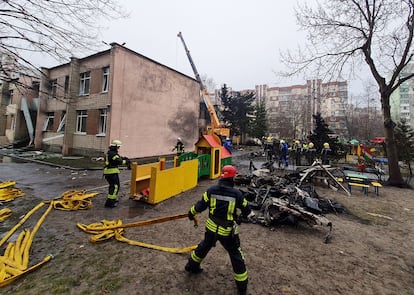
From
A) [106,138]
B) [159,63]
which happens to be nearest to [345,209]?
[106,138]

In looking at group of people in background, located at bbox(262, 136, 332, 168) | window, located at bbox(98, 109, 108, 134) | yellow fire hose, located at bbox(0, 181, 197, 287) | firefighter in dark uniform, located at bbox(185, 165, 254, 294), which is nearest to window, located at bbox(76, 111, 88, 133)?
window, located at bbox(98, 109, 108, 134)

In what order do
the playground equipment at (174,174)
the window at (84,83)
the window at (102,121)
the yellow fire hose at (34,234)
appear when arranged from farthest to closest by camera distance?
the window at (84,83) → the window at (102,121) → the playground equipment at (174,174) → the yellow fire hose at (34,234)

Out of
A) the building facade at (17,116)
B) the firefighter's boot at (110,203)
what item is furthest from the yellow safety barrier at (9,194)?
the building facade at (17,116)

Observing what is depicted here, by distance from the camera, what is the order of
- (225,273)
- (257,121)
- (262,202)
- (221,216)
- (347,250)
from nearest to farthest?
(221,216), (225,273), (347,250), (262,202), (257,121)

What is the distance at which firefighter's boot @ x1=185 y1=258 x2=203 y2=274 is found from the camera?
295 centimetres

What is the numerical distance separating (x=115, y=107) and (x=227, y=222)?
1382 centimetres

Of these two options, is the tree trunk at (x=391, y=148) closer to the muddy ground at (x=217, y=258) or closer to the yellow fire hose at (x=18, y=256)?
the muddy ground at (x=217, y=258)

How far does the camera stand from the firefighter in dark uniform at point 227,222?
2604 mm

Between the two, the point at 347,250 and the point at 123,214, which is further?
the point at 123,214

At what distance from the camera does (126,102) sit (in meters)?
14.9

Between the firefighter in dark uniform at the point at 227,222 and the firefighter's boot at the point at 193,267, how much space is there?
4.0 inches

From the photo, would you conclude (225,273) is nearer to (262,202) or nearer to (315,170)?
(262,202)

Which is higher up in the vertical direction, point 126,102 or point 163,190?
point 126,102

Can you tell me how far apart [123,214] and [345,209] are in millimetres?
6524
